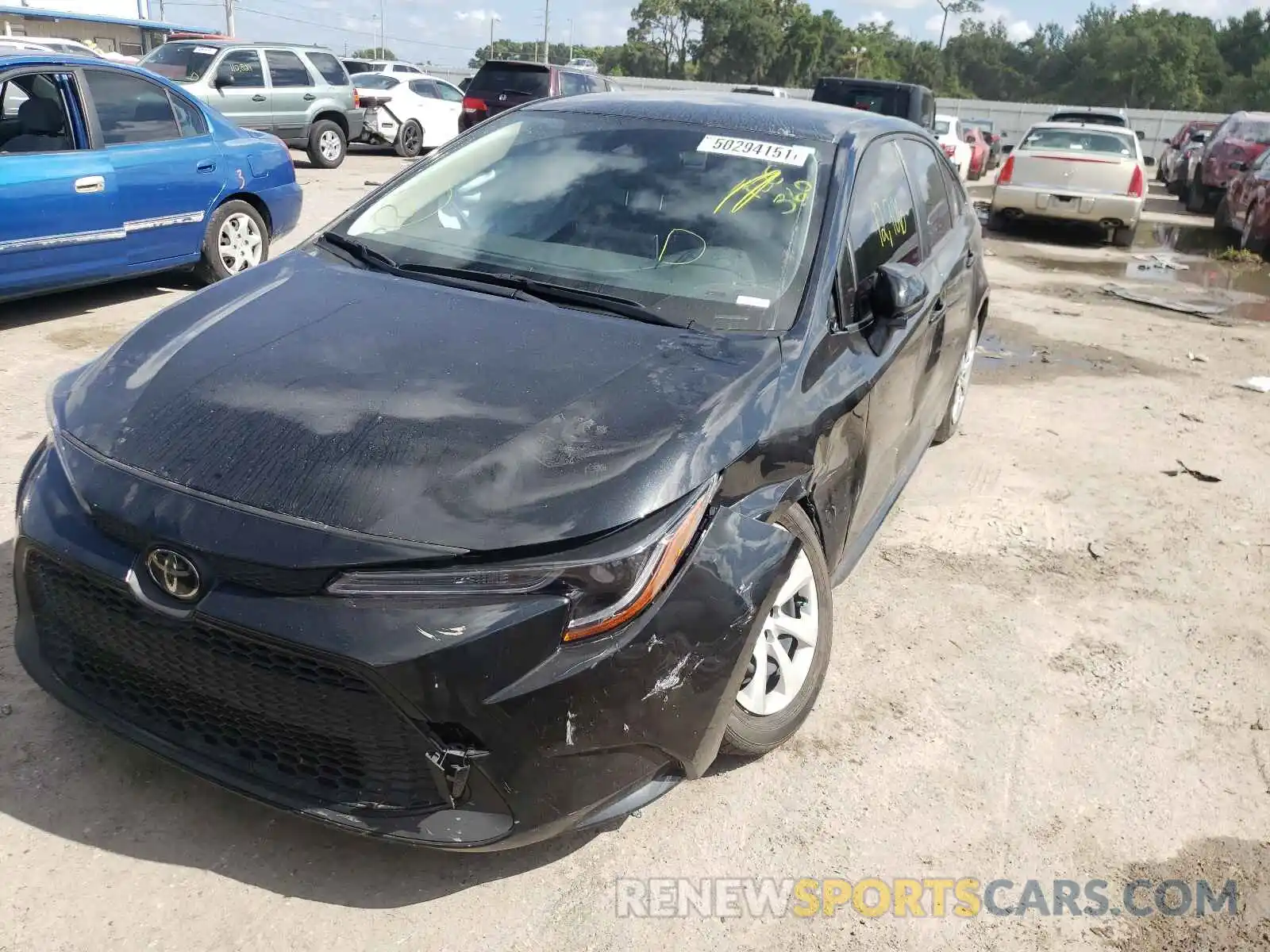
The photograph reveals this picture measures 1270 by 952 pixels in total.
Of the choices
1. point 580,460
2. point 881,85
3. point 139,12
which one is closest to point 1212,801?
point 580,460

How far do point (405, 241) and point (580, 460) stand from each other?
1.46 m

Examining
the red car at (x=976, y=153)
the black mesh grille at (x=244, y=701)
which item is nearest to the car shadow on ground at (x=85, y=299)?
the black mesh grille at (x=244, y=701)

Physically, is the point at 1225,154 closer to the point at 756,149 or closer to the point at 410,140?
the point at 410,140

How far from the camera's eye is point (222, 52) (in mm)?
13898

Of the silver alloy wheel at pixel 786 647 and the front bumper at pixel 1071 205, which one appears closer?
the silver alloy wheel at pixel 786 647

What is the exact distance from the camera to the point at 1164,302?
10125 millimetres

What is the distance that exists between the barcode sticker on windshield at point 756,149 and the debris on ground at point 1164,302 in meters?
7.73

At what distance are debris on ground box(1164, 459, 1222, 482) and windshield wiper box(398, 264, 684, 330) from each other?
3724 millimetres

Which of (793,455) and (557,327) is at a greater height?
(557,327)

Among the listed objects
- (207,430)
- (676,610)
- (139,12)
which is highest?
(207,430)

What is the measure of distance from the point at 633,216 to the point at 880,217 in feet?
3.09

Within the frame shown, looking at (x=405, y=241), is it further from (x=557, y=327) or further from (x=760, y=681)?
(x=760, y=681)

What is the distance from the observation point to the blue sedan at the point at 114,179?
5.95 m

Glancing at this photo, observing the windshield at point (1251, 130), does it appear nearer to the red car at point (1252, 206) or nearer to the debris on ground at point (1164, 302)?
the red car at point (1252, 206)
